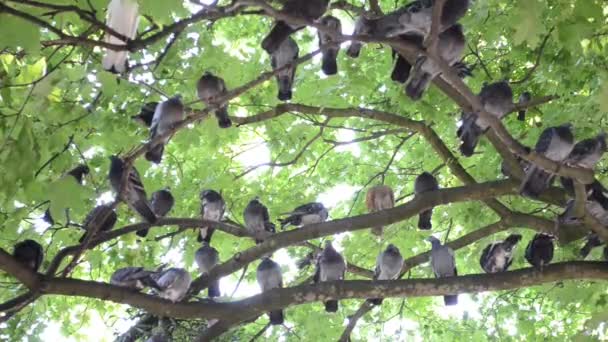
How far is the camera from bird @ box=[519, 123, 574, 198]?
465 cm

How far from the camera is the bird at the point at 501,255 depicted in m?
5.82

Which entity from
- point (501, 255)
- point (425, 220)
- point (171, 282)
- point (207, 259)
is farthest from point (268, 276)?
point (501, 255)

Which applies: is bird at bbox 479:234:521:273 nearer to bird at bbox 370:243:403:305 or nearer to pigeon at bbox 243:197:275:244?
bird at bbox 370:243:403:305

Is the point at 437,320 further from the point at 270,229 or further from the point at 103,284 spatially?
the point at 103,284

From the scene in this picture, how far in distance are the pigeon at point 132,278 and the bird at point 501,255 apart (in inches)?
105

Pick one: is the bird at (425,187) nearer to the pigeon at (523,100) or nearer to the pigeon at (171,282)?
the pigeon at (523,100)

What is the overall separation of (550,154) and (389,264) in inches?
75.1

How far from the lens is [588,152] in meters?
4.84

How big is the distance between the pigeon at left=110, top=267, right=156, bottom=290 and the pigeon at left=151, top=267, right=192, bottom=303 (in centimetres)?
8

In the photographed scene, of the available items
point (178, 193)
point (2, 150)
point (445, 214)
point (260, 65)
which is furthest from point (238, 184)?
point (2, 150)

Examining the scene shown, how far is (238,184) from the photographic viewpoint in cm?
712

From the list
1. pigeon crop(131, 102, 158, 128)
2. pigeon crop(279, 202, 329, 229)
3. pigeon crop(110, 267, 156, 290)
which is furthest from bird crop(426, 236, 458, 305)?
pigeon crop(131, 102, 158, 128)

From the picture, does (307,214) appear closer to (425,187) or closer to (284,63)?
(425,187)

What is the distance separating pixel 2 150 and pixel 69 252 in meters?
1.26
